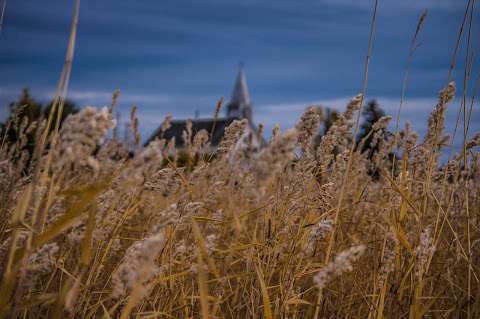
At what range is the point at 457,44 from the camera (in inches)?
61.1

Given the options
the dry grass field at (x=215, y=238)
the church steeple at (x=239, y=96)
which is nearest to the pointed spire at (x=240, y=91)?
the church steeple at (x=239, y=96)

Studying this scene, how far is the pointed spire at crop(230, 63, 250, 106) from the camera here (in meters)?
65.6

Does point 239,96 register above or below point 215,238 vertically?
above

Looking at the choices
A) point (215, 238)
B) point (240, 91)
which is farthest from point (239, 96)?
point (215, 238)

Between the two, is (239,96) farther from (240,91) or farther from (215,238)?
(215,238)

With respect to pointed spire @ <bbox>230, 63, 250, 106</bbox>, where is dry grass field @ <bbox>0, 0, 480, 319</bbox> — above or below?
below

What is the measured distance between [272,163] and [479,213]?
2420mm

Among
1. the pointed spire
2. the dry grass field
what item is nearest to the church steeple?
the pointed spire

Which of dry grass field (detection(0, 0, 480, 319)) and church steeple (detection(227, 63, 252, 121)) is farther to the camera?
church steeple (detection(227, 63, 252, 121))

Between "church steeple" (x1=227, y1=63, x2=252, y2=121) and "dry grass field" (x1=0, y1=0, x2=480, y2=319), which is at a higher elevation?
"church steeple" (x1=227, y1=63, x2=252, y2=121)

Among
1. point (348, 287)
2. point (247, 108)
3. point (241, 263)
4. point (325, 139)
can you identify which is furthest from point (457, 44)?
point (247, 108)

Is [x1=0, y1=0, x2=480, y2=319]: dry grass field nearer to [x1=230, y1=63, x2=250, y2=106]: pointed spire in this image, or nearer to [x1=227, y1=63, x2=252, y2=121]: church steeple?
[x1=227, y1=63, x2=252, y2=121]: church steeple

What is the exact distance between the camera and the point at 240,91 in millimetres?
66438

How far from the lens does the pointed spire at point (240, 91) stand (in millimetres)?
65625
